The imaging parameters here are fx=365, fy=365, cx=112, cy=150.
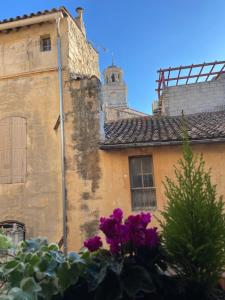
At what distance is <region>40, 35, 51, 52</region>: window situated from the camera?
46.9 feet

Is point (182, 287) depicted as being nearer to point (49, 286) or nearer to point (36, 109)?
point (49, 286)

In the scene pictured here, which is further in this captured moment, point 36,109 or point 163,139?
point 36,109

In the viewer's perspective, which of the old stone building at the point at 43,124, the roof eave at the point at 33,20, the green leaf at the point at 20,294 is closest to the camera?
the green leaf at the point at 20,294

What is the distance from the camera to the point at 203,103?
1828 centimetres

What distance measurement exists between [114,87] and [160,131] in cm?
6767

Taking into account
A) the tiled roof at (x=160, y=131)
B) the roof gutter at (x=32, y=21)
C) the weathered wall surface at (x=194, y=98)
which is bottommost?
the tiled roof at (x=160, y=131)

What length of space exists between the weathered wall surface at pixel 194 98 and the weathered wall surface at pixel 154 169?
6.70 m

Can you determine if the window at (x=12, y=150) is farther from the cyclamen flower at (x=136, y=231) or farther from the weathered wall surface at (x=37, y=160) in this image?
the cyclamen flower at (x=136, y=231)

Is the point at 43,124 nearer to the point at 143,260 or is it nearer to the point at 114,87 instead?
the point at 143,260

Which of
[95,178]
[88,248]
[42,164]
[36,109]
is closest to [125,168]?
[95,178]

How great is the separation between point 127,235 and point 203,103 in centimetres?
1508

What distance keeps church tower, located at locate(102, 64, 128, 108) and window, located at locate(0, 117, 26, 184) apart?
6474 cm

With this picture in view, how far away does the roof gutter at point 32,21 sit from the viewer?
13672 mm

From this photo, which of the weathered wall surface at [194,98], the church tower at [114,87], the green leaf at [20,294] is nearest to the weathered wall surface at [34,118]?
the weathered wall surface at [194,98]
